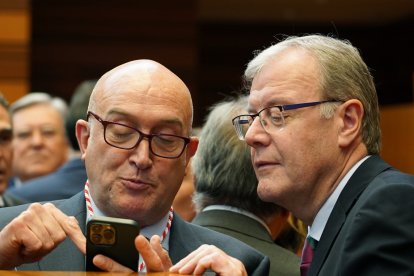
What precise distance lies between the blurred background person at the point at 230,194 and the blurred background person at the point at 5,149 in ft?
5.56

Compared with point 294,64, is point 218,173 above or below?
below

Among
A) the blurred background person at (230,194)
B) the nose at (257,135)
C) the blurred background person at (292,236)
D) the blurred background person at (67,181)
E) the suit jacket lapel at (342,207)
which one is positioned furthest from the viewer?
the blurred background person at (67,181)

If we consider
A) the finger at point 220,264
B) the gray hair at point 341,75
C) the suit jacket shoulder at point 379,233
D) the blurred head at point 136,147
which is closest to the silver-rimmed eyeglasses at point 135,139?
the blurred head at point 136,147

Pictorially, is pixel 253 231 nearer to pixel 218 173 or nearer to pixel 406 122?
pixel 218 173

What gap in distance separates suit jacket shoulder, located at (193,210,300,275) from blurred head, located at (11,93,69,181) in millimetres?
3753

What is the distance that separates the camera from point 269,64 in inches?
113

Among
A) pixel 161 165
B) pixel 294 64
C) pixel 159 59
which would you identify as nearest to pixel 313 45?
pixel 294 64

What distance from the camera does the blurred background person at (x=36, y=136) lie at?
22.7 ft

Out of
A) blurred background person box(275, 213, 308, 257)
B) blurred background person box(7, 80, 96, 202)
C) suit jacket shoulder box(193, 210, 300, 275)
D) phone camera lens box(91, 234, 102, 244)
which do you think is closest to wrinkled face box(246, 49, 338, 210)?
suit jacket shoulder box(193, 210, 300, 275)

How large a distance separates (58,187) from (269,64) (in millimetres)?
2564

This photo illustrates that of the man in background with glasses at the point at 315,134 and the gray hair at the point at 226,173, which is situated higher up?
the man in background with glasses at the point at 315,134

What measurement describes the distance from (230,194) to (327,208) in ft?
2.39

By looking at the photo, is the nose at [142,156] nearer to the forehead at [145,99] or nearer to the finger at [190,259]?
the forehead at [145,99]

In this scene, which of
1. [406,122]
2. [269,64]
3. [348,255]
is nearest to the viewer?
[348,255]
